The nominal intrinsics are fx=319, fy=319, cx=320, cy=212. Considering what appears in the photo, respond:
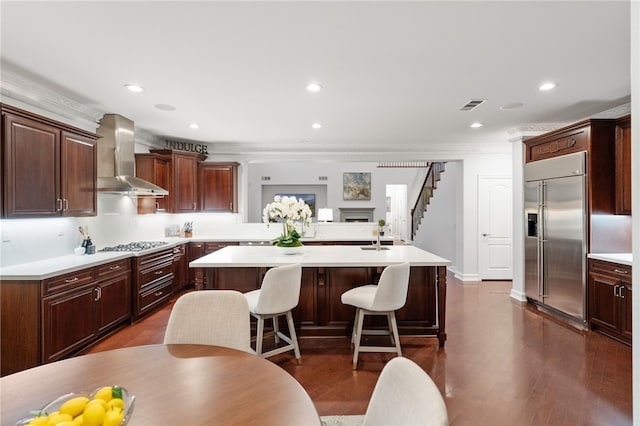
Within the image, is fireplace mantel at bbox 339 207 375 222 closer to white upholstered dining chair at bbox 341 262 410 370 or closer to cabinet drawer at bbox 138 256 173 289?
cabinet drawer at bbox 138 256 173 289

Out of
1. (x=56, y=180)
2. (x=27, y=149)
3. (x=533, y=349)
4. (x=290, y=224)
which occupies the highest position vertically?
(x=27, y=149)

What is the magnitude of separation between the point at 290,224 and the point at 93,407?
2734 millimetres

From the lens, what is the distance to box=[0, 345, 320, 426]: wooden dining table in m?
0.97

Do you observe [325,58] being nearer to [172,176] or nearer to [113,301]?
[113,301]

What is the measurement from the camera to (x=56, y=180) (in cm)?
309

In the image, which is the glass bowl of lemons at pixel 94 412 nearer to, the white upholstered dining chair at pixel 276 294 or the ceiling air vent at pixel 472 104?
the white upholstered dining chair at pixel 276 294

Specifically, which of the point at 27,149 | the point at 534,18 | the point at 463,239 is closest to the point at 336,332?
the point at 534,18

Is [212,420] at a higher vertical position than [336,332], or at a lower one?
higher

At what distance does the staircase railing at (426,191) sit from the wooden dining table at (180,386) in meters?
7.16

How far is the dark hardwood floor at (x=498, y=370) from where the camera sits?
7.14 feet

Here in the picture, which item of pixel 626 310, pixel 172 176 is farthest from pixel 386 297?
pixel 172 176

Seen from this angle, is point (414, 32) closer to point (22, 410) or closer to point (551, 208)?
point (22, 410)

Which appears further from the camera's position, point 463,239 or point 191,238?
point 463,239

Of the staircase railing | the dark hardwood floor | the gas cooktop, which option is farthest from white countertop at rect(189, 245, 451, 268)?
the staircase railing
